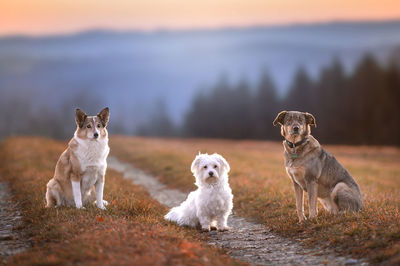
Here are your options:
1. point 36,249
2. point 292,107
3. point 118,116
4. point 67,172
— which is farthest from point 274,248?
point 118,116

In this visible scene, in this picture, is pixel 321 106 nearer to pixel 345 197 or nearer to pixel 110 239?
pixel 345 197

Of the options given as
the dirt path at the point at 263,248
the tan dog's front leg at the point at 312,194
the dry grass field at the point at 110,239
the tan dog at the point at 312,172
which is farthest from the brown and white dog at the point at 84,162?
the tan dog's front leg at the point at 312,194

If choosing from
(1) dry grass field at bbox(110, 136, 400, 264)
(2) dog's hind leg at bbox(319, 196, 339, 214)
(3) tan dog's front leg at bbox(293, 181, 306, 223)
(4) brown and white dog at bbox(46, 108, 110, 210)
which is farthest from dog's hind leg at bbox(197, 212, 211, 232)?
(2) dog's hind leg at bbox(319, 196, 339, 214)

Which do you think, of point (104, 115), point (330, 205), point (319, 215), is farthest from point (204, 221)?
point (104, 115)

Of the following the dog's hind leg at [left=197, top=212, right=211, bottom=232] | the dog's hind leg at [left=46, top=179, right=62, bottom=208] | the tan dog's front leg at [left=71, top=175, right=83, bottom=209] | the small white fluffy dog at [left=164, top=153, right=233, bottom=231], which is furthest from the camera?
the dog's hind leg at [left=46, top=179, right=62, bottom=208]

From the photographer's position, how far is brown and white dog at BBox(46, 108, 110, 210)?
935 cm

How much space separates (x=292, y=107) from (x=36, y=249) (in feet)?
215

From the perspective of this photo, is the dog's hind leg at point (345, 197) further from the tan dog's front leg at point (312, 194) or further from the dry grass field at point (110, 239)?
the dry grass field at point (110, 239)

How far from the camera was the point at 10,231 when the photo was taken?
902 cm

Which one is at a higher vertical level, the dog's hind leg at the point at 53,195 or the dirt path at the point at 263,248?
the dog's hind leg at the point at 53,195

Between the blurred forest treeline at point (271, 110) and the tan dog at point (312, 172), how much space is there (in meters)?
50.8

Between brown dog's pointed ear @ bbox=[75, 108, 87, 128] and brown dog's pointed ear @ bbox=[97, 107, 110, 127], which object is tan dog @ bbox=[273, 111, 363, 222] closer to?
brown dog's pointed ear @ bbox=[97, 107, 110, 127]

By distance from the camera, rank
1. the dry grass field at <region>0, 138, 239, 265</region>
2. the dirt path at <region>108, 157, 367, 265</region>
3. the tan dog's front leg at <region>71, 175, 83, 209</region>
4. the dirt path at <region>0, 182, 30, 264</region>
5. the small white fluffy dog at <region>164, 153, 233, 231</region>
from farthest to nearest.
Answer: the tan dog's front leg at <region>71, 175, 83, 209</region> → the small white fluffy dog at <region>164, 153, 233, 231</region> → the dirt path at <region>0, 182, 30, 264</region> → the dirt path at <region>108, 157, 367, 265</region> → the dry grass field at <region>0, 138, 239, 265</region>

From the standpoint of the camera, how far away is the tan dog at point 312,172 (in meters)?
8.94
